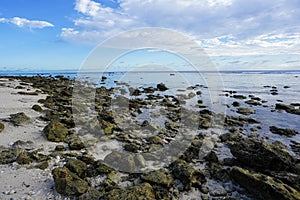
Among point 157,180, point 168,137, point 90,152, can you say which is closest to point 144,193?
point 157,180

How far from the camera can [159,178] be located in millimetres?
6223

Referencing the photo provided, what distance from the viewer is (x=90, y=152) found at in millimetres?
8305

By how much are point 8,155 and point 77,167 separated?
240 cm

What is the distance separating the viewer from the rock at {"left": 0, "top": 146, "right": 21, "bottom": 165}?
6.81m

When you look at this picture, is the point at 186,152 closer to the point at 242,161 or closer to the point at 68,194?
the point at 242,161

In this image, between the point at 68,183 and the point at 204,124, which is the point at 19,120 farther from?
the point at 204,124

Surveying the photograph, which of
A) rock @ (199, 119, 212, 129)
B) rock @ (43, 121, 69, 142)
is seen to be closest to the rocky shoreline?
rock @ (43, 121, 69, 142)

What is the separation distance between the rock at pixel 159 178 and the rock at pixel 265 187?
200cm

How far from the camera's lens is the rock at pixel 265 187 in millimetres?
5357

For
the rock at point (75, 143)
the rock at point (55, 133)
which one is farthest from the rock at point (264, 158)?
the rock at point (55, 133)

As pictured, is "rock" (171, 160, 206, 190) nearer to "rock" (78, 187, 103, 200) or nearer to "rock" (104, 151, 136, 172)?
"rock" (104, 151, 136, 172)

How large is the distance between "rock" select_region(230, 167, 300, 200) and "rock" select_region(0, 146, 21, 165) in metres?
6.77

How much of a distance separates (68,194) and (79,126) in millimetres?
5949

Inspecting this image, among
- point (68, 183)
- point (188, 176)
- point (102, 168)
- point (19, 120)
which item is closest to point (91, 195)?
point (68, 183)
